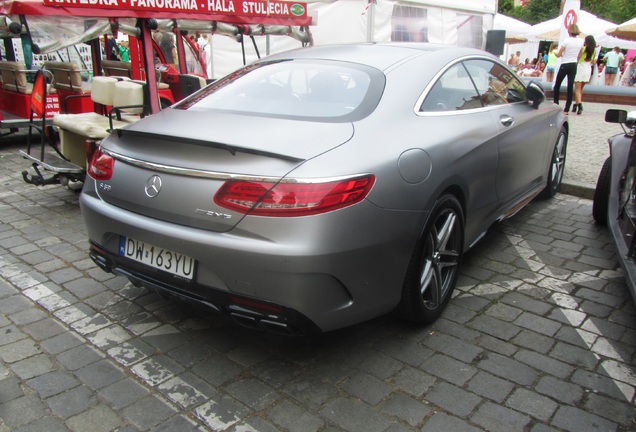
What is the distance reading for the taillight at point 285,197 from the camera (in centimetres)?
243

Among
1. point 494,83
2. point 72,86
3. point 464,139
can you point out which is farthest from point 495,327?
point 72,86

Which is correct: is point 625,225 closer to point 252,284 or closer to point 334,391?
point 334,391

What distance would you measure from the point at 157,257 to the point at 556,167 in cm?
461

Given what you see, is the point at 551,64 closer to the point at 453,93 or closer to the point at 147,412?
the point at 453,93

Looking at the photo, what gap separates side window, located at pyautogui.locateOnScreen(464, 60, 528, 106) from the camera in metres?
4.02

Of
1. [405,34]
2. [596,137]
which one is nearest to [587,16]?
[405,34]

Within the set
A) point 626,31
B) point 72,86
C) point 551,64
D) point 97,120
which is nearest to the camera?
point 97,120

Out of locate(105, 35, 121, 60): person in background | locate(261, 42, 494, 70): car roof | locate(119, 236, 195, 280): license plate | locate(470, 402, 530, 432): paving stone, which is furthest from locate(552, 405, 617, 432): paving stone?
locate(105, 35, 121, 60): person in background

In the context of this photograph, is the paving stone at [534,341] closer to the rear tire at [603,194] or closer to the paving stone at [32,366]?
the rear tire at [603,194]

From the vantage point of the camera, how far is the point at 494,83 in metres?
4.33

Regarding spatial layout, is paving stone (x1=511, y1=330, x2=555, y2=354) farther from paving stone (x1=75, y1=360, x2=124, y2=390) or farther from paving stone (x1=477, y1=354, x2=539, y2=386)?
paving stone (x1=75, y1=360, x2=124, y2=390)

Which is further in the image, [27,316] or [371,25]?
[371,25]

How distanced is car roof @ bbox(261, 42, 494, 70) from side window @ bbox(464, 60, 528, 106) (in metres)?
0.17

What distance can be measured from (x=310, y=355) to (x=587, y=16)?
88.6 feet
